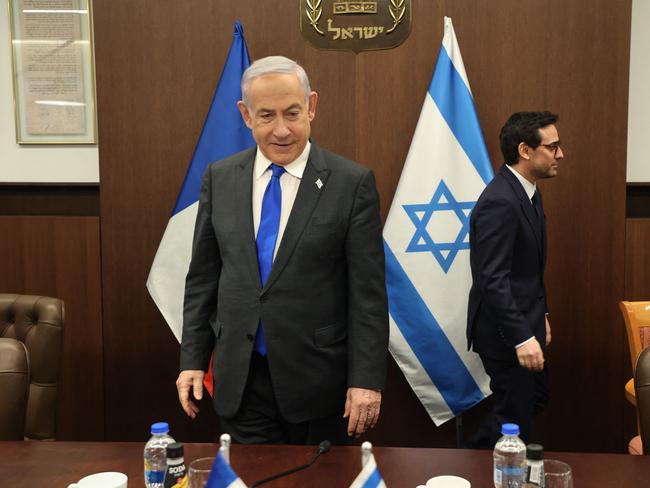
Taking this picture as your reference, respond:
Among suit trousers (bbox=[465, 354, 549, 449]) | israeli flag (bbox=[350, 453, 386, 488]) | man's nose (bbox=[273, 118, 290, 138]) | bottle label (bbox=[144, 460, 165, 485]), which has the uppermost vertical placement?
man's nose (bbox=[273, 118, 290, 138])

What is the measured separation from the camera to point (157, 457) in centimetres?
147

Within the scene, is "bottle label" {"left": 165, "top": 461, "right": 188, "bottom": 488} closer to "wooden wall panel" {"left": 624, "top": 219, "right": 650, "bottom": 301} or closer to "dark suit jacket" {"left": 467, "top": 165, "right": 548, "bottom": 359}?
"dark suit jacket" {"left": 467, "top": 165, "right": 548, "bottom": 359}

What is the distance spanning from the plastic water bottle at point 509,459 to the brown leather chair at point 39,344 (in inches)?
64.6

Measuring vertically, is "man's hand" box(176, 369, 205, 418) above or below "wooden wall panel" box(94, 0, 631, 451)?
below

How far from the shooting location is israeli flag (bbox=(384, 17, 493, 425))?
318cm

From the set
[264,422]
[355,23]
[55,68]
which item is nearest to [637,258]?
[355,23]

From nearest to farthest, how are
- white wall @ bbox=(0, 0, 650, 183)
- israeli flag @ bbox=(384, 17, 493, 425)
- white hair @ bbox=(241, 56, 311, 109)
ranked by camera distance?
white hair @ bbox=(241, 56, 311, 109) → israeli flag @ bbox=(384, 17, 493, 425) → white wall @ bbox=(0, 0, 650, 183)

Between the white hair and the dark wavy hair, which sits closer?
the white hair

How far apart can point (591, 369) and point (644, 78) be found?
142cm

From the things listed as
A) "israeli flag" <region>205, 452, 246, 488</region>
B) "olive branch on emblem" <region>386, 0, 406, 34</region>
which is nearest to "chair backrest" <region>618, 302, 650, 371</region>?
"olive branch on emblem" <region>386, 0, 406, 34</region>

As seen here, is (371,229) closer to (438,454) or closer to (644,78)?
(438,454)

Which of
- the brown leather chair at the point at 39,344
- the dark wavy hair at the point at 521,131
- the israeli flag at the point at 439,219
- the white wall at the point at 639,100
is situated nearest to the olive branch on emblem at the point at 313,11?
the israeli flag at the point at 439,219

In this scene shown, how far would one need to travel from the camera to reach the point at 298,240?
79.5 inches

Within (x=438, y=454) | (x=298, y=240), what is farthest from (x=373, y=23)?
(x=438, y=454)
